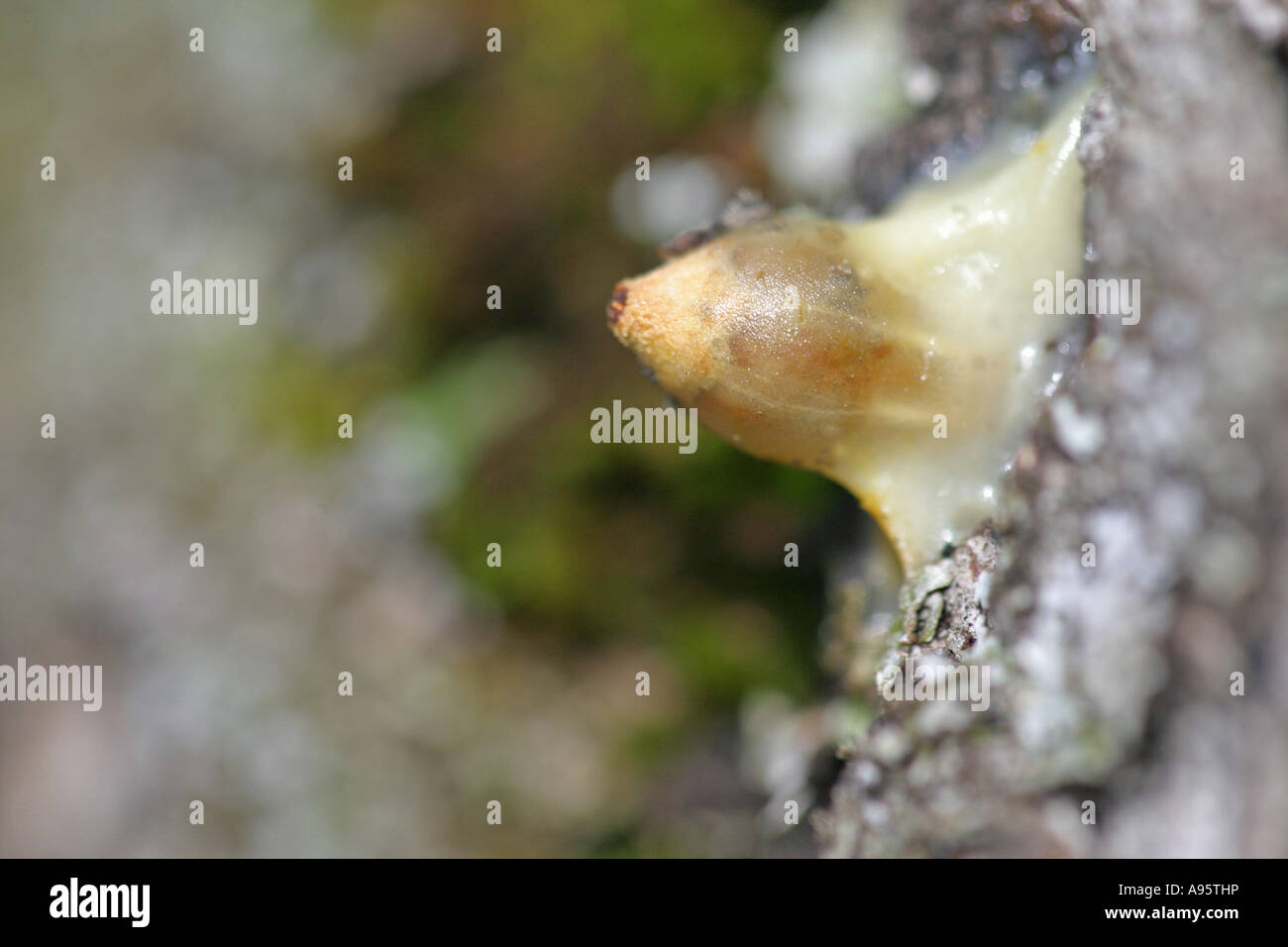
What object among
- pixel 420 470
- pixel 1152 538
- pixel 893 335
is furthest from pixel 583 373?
pixel 1152 538

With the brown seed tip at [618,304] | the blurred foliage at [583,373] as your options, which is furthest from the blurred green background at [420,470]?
the brown seed tip at [618,304]

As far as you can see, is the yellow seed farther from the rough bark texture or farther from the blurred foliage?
the blurred foliage

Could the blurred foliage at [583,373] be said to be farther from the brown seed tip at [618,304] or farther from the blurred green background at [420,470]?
the brown seed tip at [618,304]

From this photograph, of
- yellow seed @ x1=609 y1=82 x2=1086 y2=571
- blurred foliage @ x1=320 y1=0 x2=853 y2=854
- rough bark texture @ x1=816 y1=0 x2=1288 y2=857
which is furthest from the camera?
blurred foliage @ x1=320 y1=0 x2=853 y2=854

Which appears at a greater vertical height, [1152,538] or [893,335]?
[893,335]

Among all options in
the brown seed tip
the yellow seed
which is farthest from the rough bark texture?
the brown seed tip

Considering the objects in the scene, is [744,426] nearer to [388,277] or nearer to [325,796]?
[388,277]

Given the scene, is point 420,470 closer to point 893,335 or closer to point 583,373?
point 583,373
